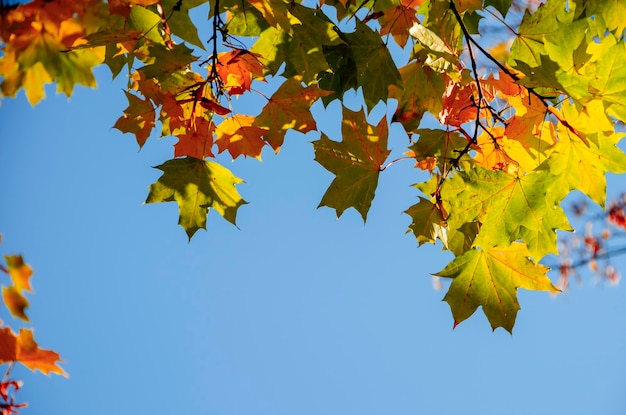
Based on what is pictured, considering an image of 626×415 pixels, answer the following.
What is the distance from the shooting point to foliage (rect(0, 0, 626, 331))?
204 centimetres

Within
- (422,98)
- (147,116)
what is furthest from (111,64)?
(422,98)

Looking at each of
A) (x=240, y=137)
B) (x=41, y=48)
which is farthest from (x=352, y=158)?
(x=41, y=48)

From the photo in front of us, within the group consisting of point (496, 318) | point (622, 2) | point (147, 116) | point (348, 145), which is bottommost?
point (496, 318)

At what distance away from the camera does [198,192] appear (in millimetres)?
2393

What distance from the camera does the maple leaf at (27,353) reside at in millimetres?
1500

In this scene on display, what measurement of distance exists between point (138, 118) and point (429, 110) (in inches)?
46.8

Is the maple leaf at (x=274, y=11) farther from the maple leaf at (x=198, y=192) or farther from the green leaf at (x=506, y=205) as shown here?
the green leaf at (x=506, y=205)

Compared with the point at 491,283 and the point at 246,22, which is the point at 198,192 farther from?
the point at 491,283

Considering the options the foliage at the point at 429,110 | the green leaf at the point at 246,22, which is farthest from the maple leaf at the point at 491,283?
the green leaf at the point at 246,22

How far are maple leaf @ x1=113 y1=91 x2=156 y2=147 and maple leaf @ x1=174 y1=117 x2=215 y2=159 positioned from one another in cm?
15

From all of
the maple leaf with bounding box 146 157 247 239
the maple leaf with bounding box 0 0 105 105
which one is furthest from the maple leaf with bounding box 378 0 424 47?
the maple leaf with bounding box 0 0 105 105

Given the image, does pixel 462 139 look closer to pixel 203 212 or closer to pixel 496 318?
pixel 496 318

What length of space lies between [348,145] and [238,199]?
0.48 m

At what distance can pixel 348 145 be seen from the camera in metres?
2.25
